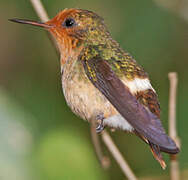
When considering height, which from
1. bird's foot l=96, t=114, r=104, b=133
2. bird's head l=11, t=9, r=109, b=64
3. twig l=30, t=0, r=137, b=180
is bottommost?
twig l=30, t=0, r=137, b=180

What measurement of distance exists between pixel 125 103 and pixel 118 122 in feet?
0.82

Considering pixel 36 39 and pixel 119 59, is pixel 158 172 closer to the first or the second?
pixel 119 59

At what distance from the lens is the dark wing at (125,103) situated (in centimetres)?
234

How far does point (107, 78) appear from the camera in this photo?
9.02 ft

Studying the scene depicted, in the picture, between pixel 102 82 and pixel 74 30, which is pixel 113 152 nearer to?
pixel 102 82

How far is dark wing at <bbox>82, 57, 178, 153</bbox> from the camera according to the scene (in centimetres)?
234

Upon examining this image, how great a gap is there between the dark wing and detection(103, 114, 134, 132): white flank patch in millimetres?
175

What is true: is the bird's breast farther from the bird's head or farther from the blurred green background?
the bird's head

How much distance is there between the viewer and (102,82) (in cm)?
277

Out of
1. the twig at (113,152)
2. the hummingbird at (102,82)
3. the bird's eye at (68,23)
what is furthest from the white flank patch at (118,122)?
the bird's eye at (68,23)

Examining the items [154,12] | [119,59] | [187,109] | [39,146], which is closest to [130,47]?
[154,12]

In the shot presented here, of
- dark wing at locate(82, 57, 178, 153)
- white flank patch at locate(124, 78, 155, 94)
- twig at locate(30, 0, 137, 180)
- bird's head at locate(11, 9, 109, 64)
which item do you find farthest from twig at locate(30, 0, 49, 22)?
white flank patch at locate(124, 78, 155, 94)

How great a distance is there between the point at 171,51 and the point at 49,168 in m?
2.45

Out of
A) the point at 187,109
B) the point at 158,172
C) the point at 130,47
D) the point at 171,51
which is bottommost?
the point at 158,172
